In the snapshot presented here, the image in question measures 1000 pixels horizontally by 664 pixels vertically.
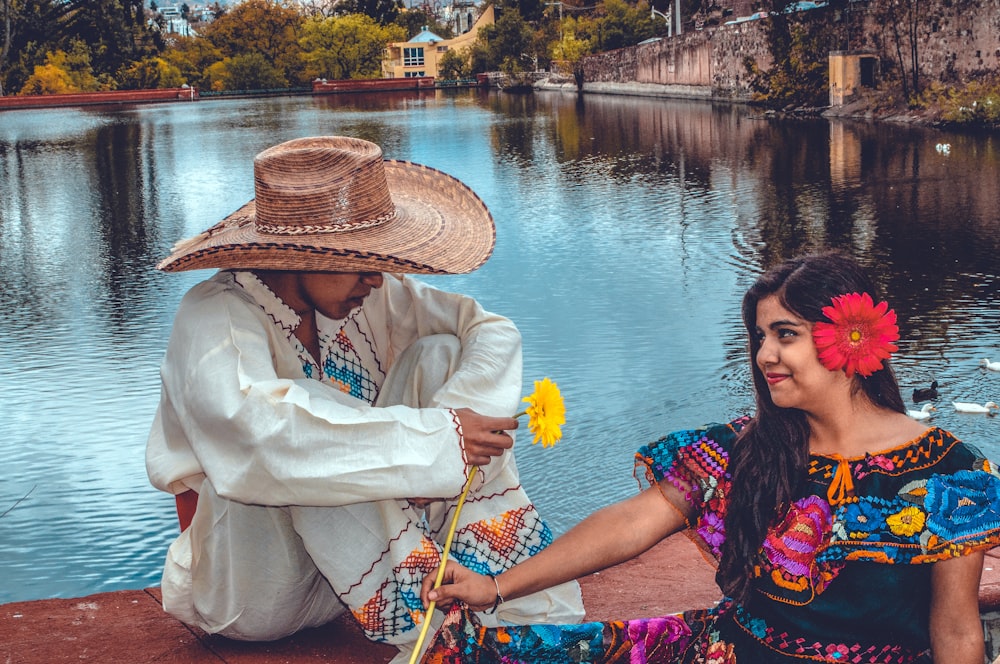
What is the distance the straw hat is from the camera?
218 cm

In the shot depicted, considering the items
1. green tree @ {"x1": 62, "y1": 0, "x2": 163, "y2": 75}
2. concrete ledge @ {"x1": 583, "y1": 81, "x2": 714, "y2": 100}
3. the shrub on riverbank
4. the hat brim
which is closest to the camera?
the hat brim

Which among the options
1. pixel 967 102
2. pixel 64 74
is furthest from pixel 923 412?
pixel 64 74

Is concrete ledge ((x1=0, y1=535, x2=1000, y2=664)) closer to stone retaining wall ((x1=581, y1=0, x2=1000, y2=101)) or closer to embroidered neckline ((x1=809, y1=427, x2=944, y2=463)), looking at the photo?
embroidered neckline ((x1=809, y1=427, x2=944, y2=463))

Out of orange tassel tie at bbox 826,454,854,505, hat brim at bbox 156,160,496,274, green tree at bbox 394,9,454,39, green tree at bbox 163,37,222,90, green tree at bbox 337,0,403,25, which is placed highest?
green tree at bbox 337,0,403,25

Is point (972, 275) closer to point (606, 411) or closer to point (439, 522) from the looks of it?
point (606, 411)

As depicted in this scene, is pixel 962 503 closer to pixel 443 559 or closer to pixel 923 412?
pixel 443 559

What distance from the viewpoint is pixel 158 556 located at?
13.5 ft

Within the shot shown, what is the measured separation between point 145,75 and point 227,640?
174 feet

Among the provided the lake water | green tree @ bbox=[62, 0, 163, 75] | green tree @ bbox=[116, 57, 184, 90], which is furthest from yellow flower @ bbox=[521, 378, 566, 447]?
green tree @ bbox=[62, 0, 163, 75]

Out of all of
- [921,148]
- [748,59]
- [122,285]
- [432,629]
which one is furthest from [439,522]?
[748,59]

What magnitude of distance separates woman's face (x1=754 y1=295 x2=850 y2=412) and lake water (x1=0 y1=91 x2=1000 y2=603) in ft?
8.34

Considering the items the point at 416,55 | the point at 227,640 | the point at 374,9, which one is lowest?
the point at 227,640

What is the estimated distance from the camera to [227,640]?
7.64 ft

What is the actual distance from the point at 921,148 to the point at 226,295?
13.7 meters
